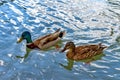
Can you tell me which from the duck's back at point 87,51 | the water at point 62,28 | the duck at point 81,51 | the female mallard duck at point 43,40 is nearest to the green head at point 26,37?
the female mallard duck at point 43,40

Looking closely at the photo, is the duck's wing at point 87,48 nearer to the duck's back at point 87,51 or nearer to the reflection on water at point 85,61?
the duck's back at point 87,51

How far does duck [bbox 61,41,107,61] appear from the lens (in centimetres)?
1255

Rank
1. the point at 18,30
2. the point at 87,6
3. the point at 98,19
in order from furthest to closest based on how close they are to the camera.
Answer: the point at 87,6 < the point at 98,19 < the point at 18,30

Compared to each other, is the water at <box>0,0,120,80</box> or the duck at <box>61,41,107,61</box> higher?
the duck at <box>61,41,107,61</box>

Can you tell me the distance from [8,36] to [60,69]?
10.8 feet

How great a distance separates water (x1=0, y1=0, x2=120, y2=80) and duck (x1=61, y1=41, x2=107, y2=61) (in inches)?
9.5

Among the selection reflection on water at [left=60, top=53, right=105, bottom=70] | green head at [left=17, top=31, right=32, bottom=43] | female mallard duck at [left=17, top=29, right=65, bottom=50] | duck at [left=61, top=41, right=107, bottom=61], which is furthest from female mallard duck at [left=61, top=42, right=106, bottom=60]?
green head at [left=17, top=31, right=32, bottom=43]

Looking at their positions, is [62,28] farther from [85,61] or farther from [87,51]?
[85,61]

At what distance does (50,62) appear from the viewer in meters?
12.1

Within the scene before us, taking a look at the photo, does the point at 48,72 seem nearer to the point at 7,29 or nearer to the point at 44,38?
the point at 44,38

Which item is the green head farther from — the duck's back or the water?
the duck's back

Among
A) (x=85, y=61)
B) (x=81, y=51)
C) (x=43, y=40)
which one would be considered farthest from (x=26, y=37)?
(x=85, y=61)

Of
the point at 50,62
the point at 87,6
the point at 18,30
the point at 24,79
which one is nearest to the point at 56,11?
the point at 87,6

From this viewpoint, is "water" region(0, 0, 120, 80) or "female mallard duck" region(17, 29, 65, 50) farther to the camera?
"female mallard duck" region(17, 29, 65, 50)
